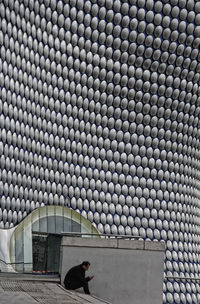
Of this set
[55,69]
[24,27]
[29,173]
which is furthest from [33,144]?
[24,27]

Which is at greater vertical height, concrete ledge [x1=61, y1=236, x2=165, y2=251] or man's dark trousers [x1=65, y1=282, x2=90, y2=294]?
concrete ledge [x1=61, y1=236, x2=165, y2=251]

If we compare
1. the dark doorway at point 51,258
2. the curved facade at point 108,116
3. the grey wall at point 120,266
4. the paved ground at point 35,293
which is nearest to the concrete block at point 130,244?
the grey wall at point 120,266

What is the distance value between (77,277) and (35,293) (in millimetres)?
1122

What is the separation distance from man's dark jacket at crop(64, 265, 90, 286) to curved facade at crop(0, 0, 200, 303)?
14.8 metres

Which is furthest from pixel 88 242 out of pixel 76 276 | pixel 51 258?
pixel 51 258

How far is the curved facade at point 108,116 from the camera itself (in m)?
23.0

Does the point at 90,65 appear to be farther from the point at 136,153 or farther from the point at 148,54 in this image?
the point at 136,153

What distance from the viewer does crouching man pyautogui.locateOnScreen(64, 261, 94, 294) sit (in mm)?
7512

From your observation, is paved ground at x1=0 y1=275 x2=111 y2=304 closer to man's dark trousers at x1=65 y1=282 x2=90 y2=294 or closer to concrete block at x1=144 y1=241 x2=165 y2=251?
man's dark trousers at x1=65 y1=282 x2=90 y2=294

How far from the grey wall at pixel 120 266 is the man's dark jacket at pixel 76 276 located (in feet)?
1.40

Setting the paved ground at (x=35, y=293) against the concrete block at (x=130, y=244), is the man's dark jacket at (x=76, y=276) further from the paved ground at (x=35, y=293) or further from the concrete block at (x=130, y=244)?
the concrete block at (x=130, y=244)

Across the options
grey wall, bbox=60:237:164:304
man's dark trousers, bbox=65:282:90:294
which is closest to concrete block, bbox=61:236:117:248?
grey wall, bbox=60:237:164:304

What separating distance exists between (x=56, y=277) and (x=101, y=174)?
17146 mm

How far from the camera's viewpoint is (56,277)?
323 inches
